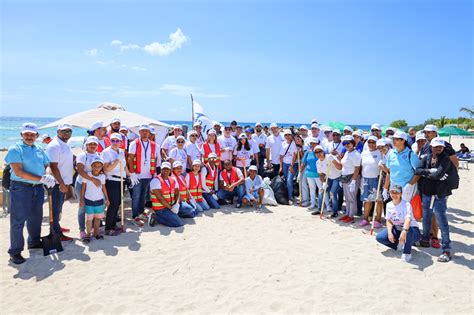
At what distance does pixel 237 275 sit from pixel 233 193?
13.4ft

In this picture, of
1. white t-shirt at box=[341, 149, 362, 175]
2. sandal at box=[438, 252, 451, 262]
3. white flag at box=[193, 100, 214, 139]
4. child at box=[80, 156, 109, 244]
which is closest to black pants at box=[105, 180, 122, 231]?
child at box=[80, 156, 109, 244]

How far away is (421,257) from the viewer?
513 centimetres

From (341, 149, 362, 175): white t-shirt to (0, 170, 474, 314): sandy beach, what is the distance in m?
1.32

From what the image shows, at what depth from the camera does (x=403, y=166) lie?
561 centimetres

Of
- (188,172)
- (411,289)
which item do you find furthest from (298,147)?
→ (411,289)

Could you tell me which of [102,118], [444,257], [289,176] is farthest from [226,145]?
[444,257]

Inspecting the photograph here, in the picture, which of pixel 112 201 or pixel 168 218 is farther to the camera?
pixel 168 218

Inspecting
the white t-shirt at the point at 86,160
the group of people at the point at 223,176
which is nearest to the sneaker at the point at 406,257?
the group of people at the point at 223,176

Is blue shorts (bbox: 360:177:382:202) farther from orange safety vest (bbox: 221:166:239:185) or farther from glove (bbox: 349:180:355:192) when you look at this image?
orange safety vest (bbox: 221:166:239:185)

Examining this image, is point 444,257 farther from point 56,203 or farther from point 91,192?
point 56,203

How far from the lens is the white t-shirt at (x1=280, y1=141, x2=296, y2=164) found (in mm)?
8648

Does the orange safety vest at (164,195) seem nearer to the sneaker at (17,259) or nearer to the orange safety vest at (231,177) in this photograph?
the orange safety vest at (231,177)

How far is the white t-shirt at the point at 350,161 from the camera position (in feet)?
22.2

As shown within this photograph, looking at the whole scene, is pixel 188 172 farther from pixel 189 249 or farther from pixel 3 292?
pixel 3 292
